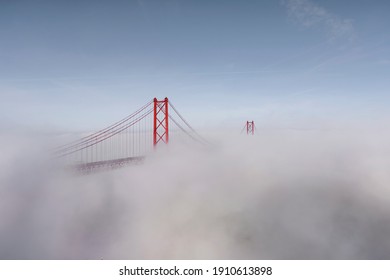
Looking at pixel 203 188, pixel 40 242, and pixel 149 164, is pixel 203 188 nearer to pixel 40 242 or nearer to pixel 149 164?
pixel 149 164

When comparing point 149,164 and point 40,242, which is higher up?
point 149,164

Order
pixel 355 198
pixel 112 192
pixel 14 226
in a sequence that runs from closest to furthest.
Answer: pixel 14 226 → pixel 112 192 → pixel 355 198

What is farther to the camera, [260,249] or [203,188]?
[203,188]

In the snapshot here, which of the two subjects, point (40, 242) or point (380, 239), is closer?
point (40, 242)

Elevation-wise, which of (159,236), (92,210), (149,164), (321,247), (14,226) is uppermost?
(149,164)

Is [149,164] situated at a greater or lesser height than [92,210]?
greater

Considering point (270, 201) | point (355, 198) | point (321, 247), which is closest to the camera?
point (321, 247)

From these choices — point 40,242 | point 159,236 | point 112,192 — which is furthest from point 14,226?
point 112,192

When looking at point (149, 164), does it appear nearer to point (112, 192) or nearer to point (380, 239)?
point (112, 192)
